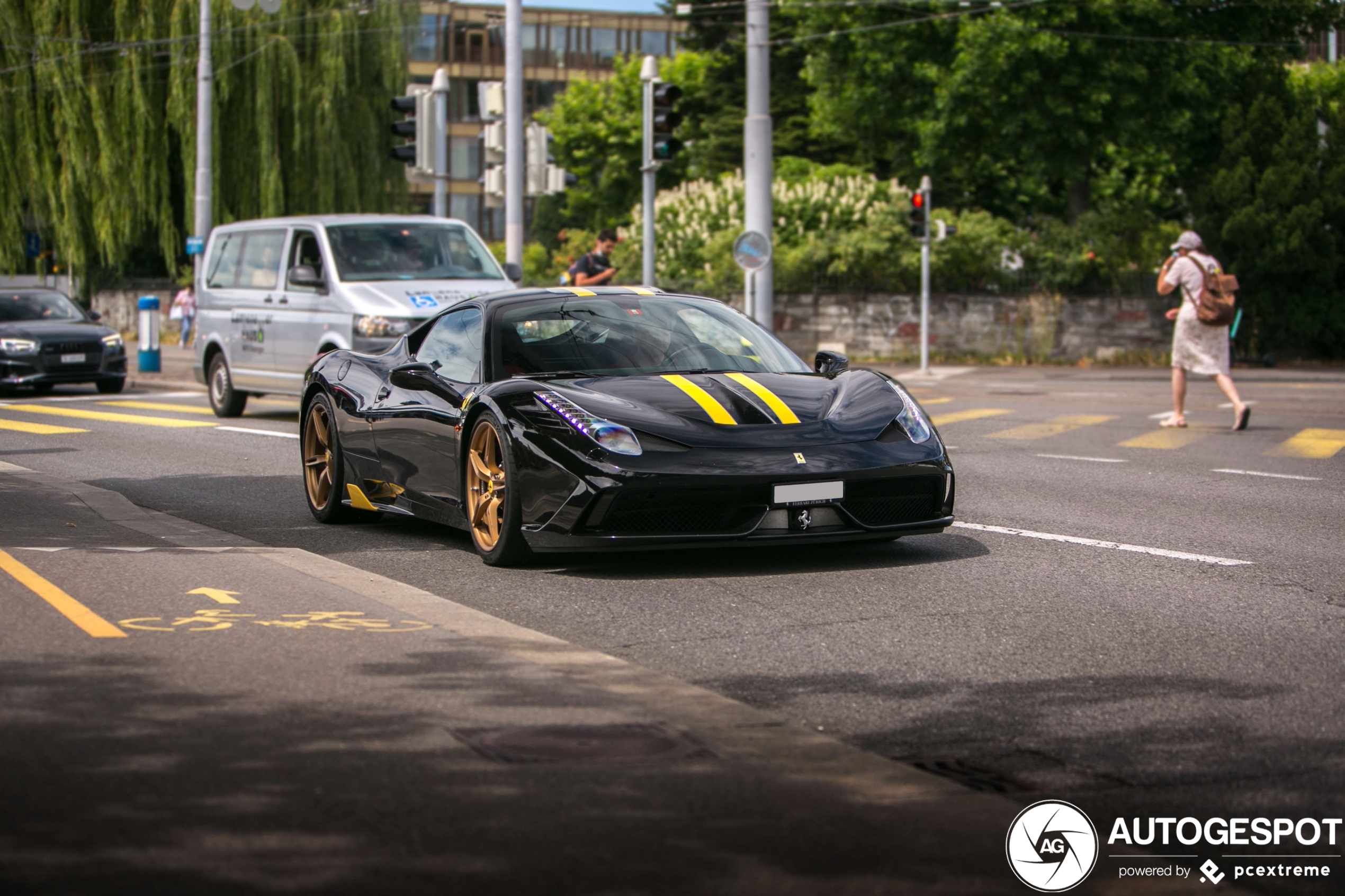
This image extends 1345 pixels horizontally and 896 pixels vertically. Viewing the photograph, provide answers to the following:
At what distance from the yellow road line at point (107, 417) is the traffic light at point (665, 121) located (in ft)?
25.4

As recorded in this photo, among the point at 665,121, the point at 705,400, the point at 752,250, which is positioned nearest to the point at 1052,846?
the point at 705,400

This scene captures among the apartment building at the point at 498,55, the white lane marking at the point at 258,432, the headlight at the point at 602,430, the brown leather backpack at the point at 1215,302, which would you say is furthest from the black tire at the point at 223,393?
the apartment building at the point at 498,55

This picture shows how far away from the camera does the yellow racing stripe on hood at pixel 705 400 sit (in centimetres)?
A: 758

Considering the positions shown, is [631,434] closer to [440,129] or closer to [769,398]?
[769,398]

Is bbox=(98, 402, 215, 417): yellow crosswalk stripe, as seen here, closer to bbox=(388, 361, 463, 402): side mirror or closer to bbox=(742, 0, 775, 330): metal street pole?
bbox=(742, 0, 775, 330): metal street pole

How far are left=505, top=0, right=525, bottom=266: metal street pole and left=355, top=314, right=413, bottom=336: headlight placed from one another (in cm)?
807

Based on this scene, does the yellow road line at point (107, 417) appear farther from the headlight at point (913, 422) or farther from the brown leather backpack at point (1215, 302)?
the headlight at point (913, 422)

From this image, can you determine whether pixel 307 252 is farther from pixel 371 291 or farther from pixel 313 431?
pixel 313 431

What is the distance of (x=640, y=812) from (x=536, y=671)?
5.07 feet

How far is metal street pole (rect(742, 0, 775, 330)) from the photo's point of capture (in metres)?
22.6

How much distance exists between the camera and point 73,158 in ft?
121

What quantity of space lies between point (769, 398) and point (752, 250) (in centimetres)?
1477

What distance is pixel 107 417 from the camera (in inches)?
737

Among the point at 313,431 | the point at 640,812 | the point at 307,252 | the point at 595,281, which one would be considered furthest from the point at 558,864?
the point at 595,281
